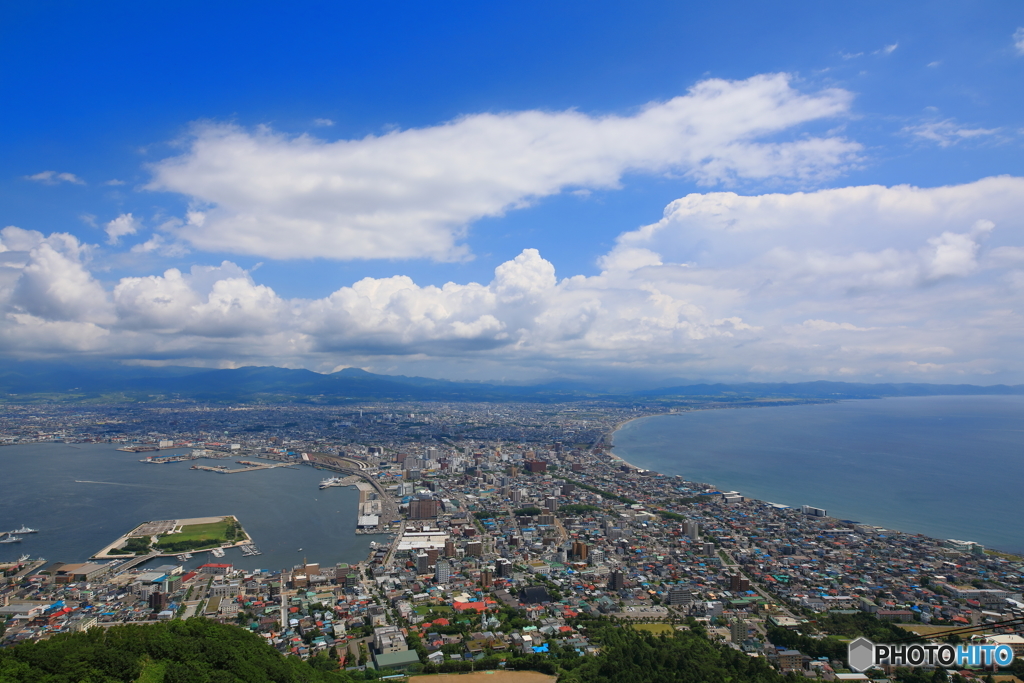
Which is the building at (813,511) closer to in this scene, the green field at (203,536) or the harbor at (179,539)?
the harbor at (179,539)

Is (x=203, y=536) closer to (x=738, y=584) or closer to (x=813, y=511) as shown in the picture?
(x=738, y=584)

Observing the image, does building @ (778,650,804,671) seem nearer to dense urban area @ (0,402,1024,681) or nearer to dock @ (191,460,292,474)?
dense urban area @ (0,402,1024,681)

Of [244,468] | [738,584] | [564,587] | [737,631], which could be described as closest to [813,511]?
[738,584]

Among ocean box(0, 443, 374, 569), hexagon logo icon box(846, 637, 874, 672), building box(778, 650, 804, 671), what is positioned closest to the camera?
hexagon logo icon box(846, 637, 874, 672)

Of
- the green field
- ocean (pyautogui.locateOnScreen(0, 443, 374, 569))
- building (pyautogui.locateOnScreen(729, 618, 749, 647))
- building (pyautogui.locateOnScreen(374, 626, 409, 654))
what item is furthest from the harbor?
building (pyautogui.locateOnScreen(729, 618, 749, 647))

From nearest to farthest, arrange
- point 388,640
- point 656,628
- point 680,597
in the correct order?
point 388,640 < point 656,628 < point 680,597

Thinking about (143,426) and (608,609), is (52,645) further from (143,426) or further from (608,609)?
(143,426)
